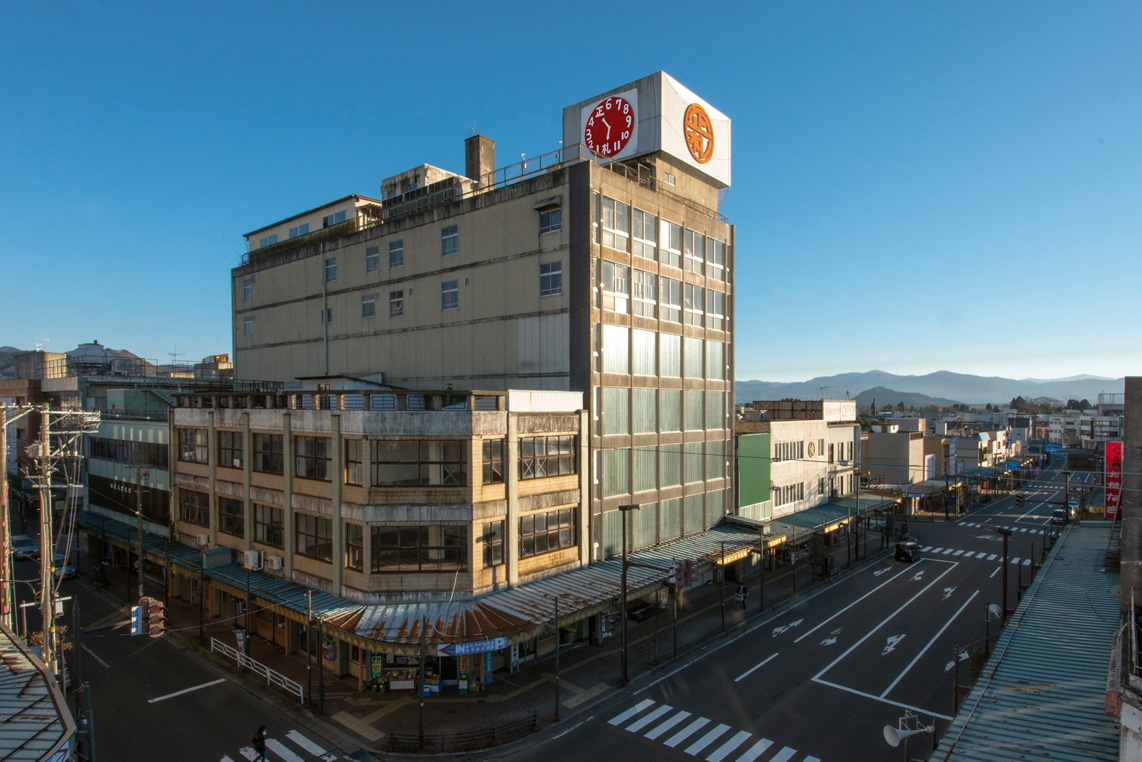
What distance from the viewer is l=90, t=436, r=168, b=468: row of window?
43.1 metres

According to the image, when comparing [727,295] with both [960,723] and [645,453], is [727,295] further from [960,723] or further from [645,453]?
[960,723]

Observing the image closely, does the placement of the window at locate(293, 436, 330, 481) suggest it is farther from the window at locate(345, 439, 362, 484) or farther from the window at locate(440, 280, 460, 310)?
the window at locate(440, 280, 460, 310)

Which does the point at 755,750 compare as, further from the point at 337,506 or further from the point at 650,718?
the point at 337,506

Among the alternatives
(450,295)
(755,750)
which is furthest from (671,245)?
(755,750)

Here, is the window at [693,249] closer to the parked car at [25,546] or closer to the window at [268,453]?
the window at [268,453]

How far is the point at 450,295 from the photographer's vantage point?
134ft

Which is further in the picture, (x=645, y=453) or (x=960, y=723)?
(x=645, y=453)

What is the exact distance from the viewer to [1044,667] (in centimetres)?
1952

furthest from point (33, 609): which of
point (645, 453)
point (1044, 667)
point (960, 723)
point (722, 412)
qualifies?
point (1044, 667)

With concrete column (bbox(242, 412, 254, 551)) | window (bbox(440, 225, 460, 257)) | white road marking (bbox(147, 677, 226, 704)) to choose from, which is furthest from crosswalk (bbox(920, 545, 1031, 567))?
white road marking (bbox(147, 677, 226, 704))

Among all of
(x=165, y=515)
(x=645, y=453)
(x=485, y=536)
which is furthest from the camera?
(x=165, y=515)

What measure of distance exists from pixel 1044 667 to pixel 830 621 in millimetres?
17603

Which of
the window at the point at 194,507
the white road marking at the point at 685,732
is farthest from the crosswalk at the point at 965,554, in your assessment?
the window at the point at 194,507

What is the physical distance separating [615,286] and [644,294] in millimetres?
2901
